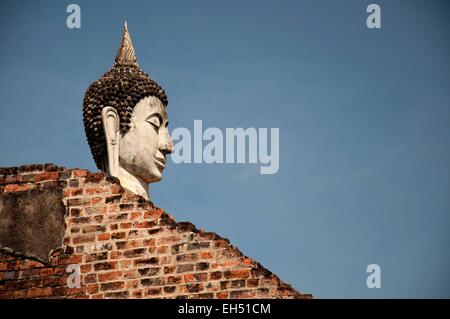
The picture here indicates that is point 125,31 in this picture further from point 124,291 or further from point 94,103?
point 124,291

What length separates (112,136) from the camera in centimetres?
1645

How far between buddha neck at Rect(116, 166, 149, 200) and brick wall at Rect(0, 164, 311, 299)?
1.48 metres

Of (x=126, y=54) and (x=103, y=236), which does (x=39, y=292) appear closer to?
(x=103, y=236)

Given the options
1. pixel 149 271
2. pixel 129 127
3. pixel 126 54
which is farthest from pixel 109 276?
pixel 126 54

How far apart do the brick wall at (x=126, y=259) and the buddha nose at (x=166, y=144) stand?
198 cm

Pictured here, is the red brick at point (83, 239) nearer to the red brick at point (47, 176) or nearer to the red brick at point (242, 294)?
the red brick at point (47, 176)

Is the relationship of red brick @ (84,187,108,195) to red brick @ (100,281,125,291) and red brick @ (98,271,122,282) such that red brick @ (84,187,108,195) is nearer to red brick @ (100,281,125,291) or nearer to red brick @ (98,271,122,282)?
red brick @ (98,271,122,282)

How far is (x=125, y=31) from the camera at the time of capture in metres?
17.9

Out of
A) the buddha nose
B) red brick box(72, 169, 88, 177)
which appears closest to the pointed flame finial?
the buddha nose

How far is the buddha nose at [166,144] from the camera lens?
16.8 m

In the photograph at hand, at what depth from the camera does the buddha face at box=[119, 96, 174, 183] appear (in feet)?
54.1
